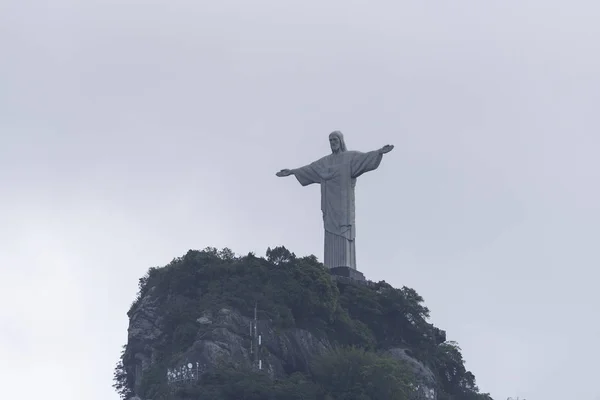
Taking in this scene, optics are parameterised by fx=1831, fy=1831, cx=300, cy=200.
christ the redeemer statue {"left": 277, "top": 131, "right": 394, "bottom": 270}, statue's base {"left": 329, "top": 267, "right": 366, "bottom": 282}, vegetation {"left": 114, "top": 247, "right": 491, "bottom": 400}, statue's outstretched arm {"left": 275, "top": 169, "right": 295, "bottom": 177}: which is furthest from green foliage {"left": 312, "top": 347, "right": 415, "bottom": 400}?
statue's outstretched arm {"left": 275, "top": 169, "right": 295, "bottom": 177}

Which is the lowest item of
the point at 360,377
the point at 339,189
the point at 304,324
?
the point at 360,377

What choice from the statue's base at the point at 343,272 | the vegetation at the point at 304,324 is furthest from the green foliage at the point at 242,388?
the statue's base at the point at 343,272

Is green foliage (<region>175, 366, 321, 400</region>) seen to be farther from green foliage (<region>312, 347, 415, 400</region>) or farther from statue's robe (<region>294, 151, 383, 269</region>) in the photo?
statue's robe (<region>294, 151, 383, 269</region>)

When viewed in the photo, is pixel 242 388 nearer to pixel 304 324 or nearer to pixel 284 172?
pixel 304 324

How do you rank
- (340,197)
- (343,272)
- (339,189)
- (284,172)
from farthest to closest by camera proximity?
(284,172), (339,189), (340,197), (343,272)

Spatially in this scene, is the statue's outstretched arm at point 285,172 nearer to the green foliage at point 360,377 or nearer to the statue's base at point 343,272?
the statue's base at point 343,272

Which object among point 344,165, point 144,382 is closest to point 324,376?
point 144,382

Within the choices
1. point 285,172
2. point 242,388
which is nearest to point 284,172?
point 285,172

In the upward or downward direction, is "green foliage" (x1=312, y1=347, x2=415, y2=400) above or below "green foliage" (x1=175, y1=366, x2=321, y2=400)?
above
